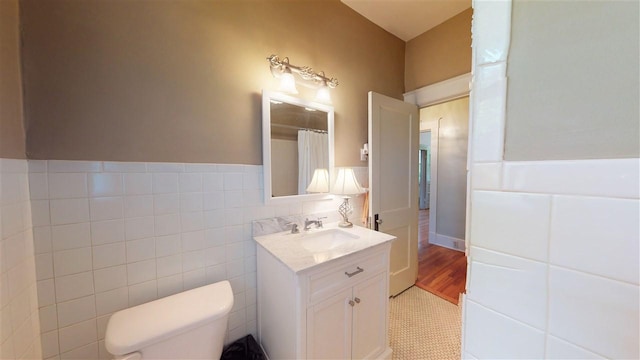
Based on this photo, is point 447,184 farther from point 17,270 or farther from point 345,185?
point 17,270

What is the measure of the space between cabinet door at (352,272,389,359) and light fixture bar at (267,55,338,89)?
146 centimetres

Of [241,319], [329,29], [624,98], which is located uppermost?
[329,29]

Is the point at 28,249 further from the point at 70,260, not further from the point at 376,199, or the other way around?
the point at 376,199

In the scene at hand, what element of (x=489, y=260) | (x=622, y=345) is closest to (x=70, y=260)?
(x=489, y=260)

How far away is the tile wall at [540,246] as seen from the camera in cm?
28

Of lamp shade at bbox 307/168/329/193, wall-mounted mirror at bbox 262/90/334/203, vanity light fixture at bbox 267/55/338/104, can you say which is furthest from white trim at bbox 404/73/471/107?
lamp shade at bbox 307/168/329/193

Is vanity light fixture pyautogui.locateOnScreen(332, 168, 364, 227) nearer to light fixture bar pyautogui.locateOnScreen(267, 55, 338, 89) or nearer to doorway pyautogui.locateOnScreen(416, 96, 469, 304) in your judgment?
light fixture bar pyautogui.locateOnScreen(267, 55, 338, 89)

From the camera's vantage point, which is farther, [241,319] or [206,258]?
[241,319]

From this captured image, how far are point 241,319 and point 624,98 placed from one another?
1.75 meters

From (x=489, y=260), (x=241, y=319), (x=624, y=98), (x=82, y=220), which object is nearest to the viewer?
(x=624, y=98)

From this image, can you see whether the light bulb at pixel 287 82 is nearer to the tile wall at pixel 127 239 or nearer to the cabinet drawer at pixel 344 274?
the tile wall at pixel 127 239

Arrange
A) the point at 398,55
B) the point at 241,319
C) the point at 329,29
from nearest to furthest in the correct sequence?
the point at 241,319, the point at 329,29, the point at 398,55

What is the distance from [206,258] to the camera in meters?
1.30

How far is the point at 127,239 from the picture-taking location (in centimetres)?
109
